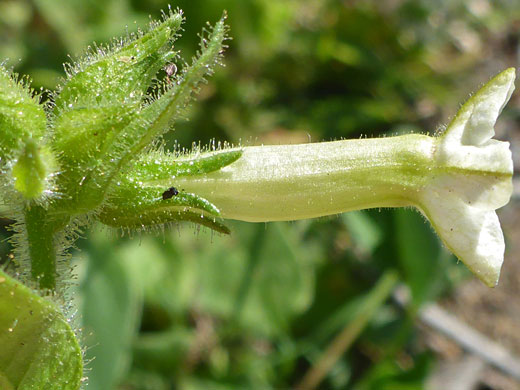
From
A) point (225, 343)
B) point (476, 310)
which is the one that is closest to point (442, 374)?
point (476, 310)

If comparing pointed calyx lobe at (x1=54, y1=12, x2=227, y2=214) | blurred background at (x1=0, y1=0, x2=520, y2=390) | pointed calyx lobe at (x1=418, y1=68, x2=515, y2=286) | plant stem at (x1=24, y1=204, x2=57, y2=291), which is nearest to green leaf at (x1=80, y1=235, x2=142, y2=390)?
blurred background at (x1=0, y1=0, x2=520, y2=390)

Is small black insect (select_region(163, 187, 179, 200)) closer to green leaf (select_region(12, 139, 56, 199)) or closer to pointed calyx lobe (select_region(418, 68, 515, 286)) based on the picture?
green leaf (select_region(12, 139, 56, 199))

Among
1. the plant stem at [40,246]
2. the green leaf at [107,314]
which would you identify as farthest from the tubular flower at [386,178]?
the green leaf at [107,314]

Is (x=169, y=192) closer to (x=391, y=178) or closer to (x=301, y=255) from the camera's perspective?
(x=391, y=178)

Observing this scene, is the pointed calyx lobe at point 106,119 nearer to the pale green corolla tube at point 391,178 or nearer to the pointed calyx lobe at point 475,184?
the pale green corolla tube at point 391,178

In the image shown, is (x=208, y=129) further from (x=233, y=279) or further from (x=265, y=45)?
(x=233, y=279)

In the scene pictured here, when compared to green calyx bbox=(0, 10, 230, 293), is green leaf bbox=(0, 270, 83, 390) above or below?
below
